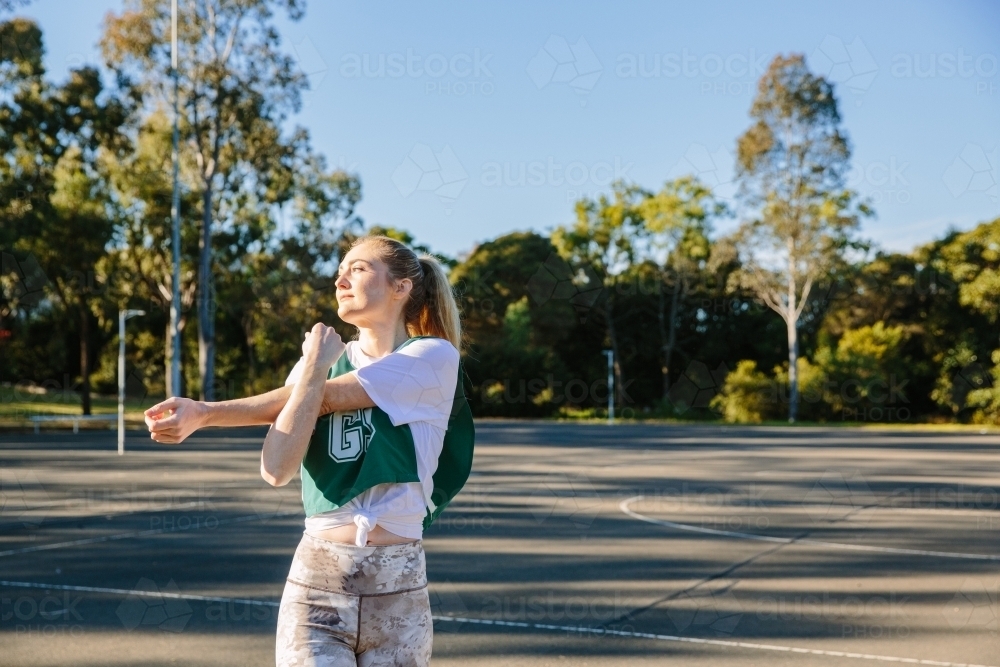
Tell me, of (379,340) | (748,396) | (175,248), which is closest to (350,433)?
(379,340)

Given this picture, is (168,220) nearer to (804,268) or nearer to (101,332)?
(101,332)

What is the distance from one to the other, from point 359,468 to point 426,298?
0.53 meters

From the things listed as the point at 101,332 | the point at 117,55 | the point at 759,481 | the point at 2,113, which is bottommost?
the point at 759,481

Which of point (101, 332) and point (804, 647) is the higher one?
point (101, 332)

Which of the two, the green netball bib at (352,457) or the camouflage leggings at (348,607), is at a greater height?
the green netball bib at (352,457)

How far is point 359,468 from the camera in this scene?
2.61 meters

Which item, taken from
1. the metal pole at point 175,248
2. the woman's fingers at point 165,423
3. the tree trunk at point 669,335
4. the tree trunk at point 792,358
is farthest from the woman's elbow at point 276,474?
the tree trunk at point 669,335

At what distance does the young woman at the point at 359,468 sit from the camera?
250cm

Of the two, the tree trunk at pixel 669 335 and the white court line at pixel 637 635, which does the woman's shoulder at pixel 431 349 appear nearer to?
the white court line at pixel 637 635

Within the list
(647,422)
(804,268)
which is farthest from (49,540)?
(804,268)

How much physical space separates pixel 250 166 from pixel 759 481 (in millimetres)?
28993

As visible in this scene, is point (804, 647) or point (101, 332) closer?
point (804, 647)

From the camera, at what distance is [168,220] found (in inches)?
1619

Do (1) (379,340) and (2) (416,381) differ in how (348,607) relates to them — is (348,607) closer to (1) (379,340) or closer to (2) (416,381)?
(2) (416,381)
